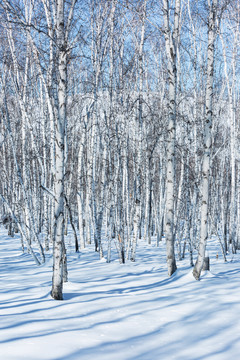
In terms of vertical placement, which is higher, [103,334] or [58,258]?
[58,258]

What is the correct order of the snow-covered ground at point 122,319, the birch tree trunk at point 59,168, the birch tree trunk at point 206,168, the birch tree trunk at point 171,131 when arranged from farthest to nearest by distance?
the birch tree trunk at point 171,131, the birch tree trunk at point 206,168, the birch tree trunk at point 59,168, the snow-covered ground at point 122,319

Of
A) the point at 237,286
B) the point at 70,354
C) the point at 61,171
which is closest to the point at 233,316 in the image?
the point at 237,286

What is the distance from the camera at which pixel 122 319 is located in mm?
3953

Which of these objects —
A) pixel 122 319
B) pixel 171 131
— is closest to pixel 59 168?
pixel 122 319

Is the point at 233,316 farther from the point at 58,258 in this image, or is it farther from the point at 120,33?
the point at 120,33

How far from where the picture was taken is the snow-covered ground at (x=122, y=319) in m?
2.98

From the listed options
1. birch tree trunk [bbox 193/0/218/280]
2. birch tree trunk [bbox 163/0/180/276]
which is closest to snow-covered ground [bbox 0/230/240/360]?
birch tree trunk [bbox 193/0/218/280]

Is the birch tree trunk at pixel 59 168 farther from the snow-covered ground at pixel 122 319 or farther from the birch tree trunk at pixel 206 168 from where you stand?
the birch tree trunk at pixel 206 168

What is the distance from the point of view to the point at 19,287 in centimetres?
586

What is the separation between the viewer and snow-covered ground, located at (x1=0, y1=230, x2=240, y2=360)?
9.79 feet

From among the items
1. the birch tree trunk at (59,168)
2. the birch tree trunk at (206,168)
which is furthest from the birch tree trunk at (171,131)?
the birch tree trunk at (59,168)

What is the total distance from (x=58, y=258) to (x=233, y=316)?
250 cm

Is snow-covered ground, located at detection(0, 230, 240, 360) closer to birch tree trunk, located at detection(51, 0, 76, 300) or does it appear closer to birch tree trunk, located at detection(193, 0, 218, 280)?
birch tree trunk, located at detection(51, 0, 76, 300)

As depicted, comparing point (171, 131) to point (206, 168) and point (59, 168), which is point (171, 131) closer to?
point (206, 168)
